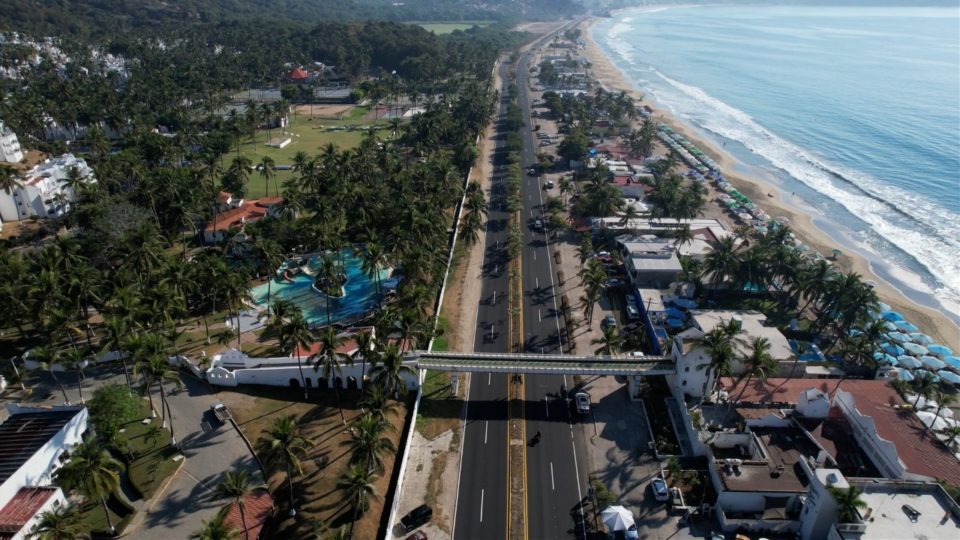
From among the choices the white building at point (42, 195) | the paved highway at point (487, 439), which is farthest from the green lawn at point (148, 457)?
the white building at point (42, 195)

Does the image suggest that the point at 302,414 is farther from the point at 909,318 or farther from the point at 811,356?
the point at 909,318

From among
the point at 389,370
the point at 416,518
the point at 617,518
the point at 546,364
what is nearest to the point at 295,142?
the point at 546,364

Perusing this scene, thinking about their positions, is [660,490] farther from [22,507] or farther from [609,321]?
[22,507]

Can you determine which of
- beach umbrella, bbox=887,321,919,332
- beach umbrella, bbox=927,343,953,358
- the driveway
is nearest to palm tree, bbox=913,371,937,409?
beach umbrella, bbox=927,343,953,358

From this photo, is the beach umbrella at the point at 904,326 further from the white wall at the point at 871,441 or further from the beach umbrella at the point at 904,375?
the white wall at the point at 871,441

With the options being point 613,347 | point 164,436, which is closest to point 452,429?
point 613,347

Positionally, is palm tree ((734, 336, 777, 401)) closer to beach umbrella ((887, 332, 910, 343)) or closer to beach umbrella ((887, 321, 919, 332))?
beach umbrella ((887, 332, 910, 343))
